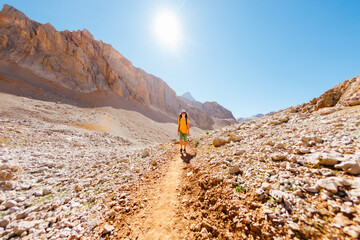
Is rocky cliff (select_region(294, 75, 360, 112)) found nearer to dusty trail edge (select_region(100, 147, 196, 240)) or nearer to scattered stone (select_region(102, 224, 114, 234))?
dusty trail edge (select_region(100, 147, 196, 240))

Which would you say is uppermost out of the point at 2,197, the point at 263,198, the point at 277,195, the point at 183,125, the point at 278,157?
the point at 183,125

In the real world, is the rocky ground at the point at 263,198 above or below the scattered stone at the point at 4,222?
above

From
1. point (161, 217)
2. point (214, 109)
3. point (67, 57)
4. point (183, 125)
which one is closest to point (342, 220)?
point (161, 217)

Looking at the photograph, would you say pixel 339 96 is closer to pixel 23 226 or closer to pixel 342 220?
pixel 342 220

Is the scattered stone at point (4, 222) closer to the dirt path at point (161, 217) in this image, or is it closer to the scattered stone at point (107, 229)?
the scattered stone at point (107, 229)

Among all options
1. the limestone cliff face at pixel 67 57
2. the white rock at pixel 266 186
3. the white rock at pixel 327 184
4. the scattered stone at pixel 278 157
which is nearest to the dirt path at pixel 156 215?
the white rock at pixel 266 186

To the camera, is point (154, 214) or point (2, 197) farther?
point (2, 197)

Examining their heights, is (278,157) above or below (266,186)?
above

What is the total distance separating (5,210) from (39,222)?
4.72ft

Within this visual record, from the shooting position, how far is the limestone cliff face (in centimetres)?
3528

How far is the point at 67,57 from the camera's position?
40719 millimetres

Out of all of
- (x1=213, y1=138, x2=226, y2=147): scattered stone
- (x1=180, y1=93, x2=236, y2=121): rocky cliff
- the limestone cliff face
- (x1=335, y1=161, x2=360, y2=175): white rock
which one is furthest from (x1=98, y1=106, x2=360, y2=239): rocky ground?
(x1=180, y1=93, x2=236, y2=121): rocky cliff

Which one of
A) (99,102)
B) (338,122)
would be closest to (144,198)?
(338,122)

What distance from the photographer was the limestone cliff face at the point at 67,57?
35281mm
